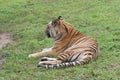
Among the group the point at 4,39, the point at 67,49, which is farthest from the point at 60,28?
the point at 4,39

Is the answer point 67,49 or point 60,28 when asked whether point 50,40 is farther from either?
point 67,49

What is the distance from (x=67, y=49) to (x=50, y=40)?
6.80 feet

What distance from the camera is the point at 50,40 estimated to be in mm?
9859

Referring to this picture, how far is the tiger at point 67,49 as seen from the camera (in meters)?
7.32

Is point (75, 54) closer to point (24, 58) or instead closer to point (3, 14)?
point (24, 58)

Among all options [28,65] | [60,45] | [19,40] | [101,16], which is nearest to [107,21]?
[101,16]

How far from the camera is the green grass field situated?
691cm

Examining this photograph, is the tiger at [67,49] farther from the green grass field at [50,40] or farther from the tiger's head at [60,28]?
the green grass field at [50,40]

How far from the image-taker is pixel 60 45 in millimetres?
8227

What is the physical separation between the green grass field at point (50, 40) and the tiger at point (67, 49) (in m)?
0.15

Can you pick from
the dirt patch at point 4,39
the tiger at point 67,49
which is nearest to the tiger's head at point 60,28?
the tiger at point 67,49

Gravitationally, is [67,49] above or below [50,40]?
above

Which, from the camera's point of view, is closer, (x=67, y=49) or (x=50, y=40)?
(x=67, y=49)

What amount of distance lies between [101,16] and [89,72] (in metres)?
5.89
